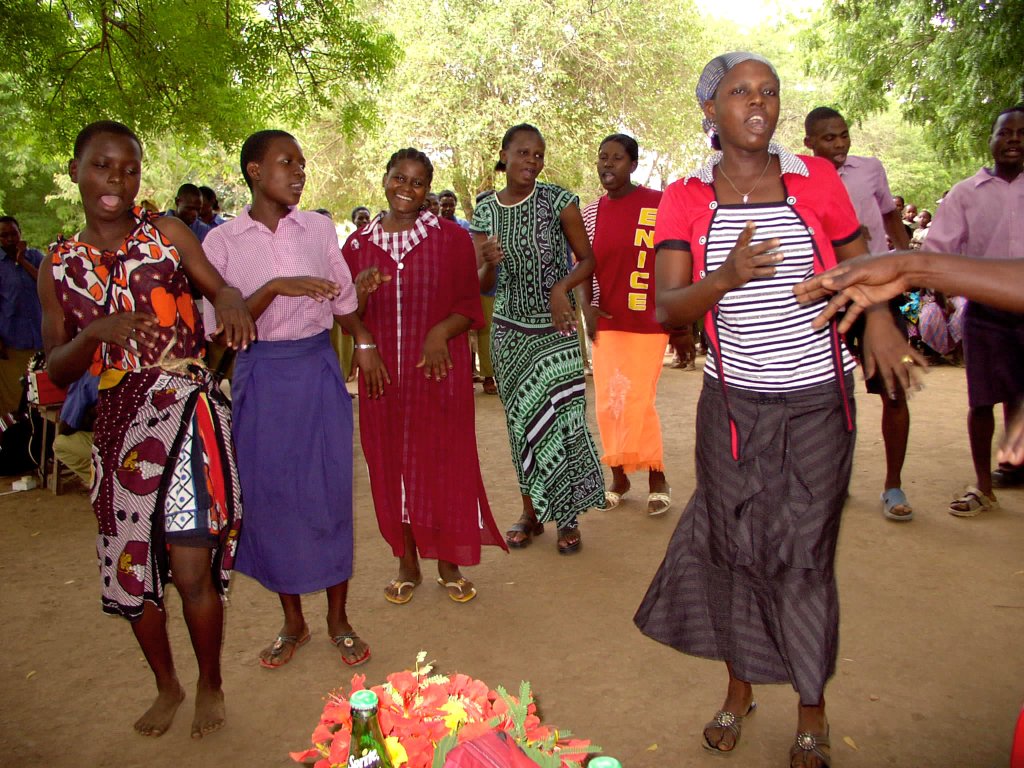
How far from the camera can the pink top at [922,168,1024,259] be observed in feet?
16.4

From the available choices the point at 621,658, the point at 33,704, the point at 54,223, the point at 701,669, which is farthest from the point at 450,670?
the point at 54,223

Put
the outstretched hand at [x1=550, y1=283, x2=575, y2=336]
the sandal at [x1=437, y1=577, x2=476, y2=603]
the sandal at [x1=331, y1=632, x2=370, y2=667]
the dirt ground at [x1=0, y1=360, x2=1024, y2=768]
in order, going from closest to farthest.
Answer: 1. the dirt ground at [x1=0, y1=360, x2=1024, y2=768]
2. the sandal at [x1=331, y1=632, x2=370, y2=667]
3. the sandal at [x1=437, y1=577, x2=476, y2=603]
4. the outstretched hand at [x1=550, y1=283, x2=575, y2=336]

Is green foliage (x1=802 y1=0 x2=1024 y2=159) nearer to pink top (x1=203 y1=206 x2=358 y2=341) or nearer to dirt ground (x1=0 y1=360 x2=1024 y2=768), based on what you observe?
dirt ground (x1=0 y1=360 x2=1024 y2=768)

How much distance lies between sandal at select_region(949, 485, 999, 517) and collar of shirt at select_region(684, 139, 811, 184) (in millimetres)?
3206

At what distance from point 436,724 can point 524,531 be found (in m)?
3.53

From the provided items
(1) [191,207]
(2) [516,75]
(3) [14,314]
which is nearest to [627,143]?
(1) [191,207]

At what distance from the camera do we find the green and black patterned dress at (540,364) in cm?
490

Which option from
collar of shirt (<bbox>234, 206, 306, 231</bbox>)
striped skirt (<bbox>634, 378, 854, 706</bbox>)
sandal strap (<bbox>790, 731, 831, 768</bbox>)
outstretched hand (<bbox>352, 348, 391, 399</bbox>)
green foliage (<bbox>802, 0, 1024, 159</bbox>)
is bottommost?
sandal strap (<bbox>790, 731, 831, 768</bbox>)

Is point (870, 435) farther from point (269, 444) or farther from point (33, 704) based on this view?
point (33, 704)

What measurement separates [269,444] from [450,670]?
1.18m

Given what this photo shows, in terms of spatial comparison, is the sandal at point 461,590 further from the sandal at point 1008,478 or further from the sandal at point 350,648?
the sandal at point 1008,478

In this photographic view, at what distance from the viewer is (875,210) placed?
16.6ft

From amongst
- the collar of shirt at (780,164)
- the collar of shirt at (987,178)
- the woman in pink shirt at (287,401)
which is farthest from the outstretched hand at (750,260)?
the collar of shirt at (987,178)

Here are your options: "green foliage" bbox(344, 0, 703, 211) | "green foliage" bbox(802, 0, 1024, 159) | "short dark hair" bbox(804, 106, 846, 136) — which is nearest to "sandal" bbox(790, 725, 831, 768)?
"short dark hair" bbox(804, 106, 846, 136)
